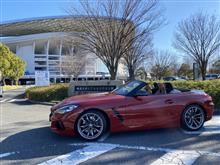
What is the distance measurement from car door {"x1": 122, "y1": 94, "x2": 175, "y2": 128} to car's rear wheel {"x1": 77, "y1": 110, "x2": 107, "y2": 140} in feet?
1.83

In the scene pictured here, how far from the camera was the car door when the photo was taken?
661 centimetres

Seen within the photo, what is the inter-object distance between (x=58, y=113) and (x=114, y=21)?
11735 mm

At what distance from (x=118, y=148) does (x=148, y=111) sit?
4.52ft

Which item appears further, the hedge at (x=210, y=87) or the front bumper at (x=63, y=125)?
the hedge at (x=210, y=87)

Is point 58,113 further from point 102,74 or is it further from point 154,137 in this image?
point 102,74

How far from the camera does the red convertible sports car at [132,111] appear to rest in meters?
6.37

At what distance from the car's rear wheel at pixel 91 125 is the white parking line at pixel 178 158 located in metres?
1.72

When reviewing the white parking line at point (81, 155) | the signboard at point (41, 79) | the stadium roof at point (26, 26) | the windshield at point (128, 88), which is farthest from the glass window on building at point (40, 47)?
the white parking line at point (81, 155)

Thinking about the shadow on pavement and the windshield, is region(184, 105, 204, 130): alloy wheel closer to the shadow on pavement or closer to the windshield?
the windshield

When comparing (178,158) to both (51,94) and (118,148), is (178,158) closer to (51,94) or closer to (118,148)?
(118,148)

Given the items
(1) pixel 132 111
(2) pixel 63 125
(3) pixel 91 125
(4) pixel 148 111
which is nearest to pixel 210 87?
(4) pixel 148 111

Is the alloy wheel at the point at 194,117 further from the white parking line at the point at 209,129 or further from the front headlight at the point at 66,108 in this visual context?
the front headlight at the point at 66,108

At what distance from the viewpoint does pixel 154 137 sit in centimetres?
653

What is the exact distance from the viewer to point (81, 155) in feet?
17.4
